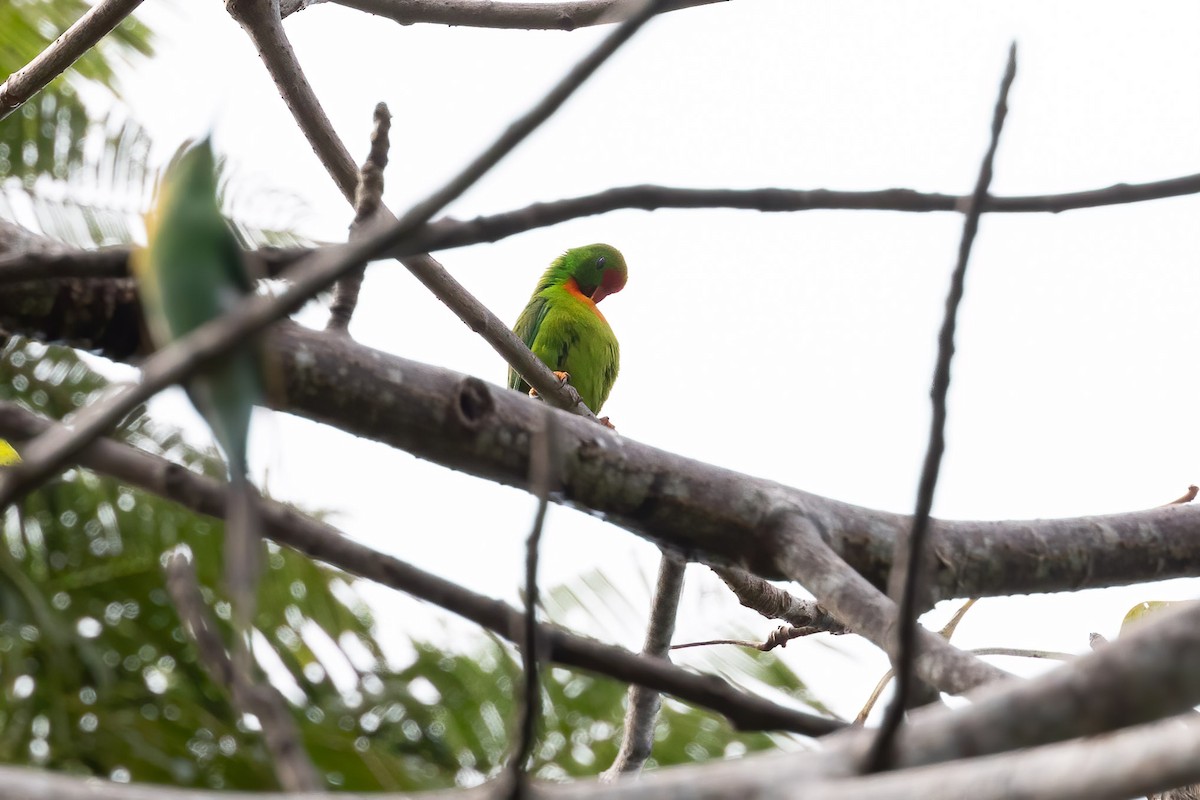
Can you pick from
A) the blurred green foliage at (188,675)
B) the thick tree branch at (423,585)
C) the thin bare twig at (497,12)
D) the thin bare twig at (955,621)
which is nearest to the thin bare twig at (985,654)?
the thin bare twig at (955,621)

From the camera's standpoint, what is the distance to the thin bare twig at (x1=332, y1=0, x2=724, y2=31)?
10.1 ft

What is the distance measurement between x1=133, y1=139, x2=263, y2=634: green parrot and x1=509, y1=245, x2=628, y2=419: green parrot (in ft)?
13.0

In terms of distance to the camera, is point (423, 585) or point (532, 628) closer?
point (532, 628)

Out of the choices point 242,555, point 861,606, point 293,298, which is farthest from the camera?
point 861,606

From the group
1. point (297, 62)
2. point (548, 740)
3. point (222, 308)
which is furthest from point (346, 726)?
point (222, 308)

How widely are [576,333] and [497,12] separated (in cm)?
269

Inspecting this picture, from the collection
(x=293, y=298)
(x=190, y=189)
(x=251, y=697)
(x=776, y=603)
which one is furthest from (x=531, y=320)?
(x=293, y=298)

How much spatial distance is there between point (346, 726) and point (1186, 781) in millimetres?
5557

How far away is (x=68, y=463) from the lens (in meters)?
0.90

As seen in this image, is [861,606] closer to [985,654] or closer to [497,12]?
[985,654]

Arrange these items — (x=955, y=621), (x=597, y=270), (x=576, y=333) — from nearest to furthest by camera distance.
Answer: (x=955, y=621)
(x=576, y=333)
(x=597, y=270)

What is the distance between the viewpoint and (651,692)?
7.78 ft

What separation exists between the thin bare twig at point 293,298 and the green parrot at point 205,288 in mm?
232

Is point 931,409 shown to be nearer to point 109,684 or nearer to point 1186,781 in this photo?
point 1186,781
